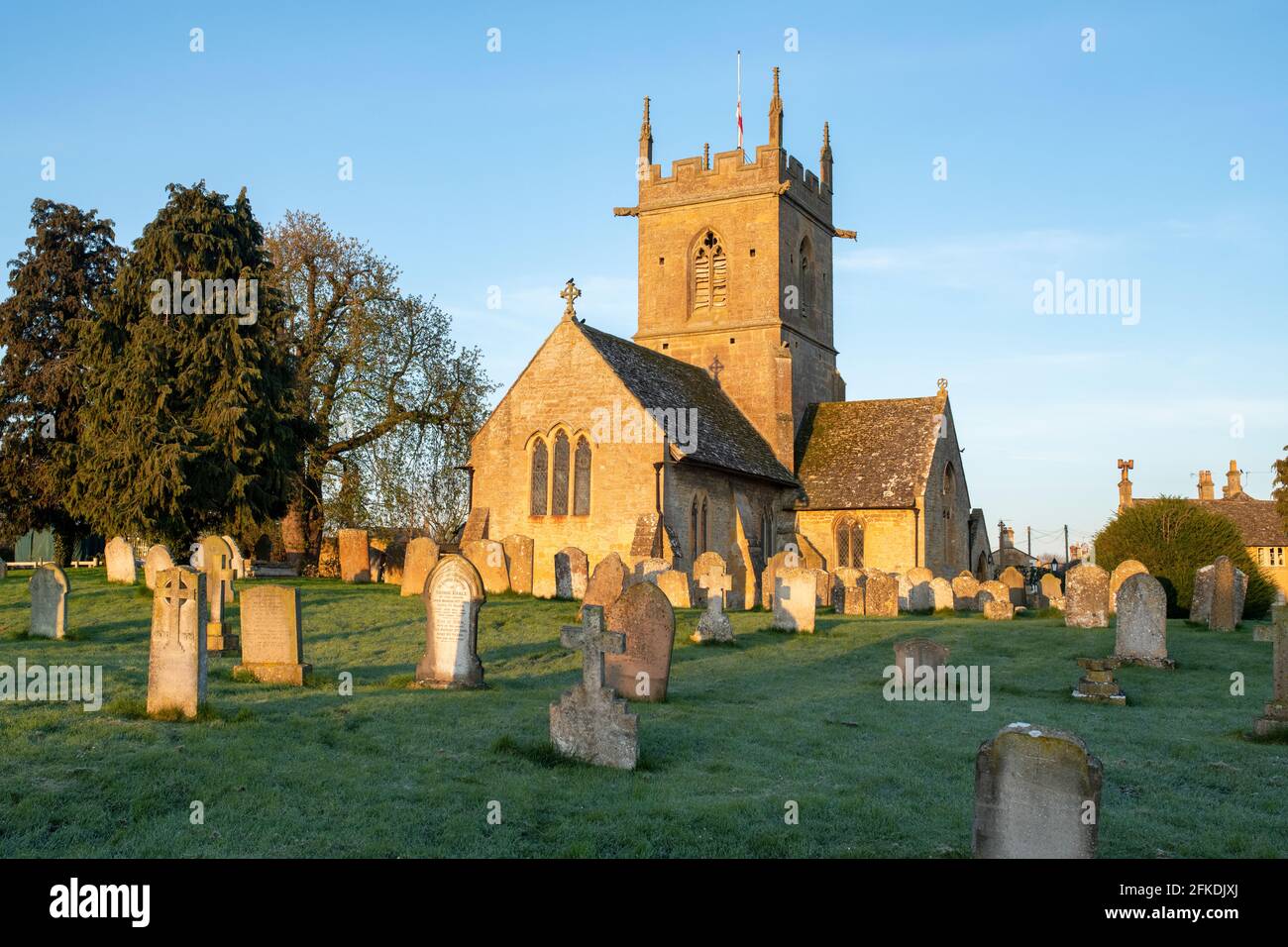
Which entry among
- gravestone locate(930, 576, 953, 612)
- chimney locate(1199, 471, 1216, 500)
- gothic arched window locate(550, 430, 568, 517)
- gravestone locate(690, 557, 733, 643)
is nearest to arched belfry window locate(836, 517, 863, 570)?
gravestone locate(930, 576, 953, 612)

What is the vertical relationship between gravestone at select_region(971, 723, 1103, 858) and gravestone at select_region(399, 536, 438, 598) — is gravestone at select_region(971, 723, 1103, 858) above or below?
below

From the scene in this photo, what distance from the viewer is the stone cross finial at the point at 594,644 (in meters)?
10.1

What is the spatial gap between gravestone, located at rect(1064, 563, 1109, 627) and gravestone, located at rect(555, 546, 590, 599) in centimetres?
1083

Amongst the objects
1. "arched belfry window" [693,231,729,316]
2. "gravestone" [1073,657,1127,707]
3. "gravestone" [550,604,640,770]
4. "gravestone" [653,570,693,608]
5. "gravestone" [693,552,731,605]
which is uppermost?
"arched belfry window" [693,231,729,316]

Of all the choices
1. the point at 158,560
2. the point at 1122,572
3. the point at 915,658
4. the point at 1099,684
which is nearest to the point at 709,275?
the point at 1122,572

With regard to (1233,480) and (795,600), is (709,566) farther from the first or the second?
(1233,480)

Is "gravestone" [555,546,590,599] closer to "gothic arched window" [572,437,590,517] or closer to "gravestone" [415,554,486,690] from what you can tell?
"gothic arched window" [572,437,590,517]

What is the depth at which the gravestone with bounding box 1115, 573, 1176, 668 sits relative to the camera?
17.1m

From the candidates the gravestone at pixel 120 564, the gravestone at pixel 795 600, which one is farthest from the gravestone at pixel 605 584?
the gravestone at pixel 120 564

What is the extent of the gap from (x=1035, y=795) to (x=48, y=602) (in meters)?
16.5

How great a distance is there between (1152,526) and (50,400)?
31989mm
